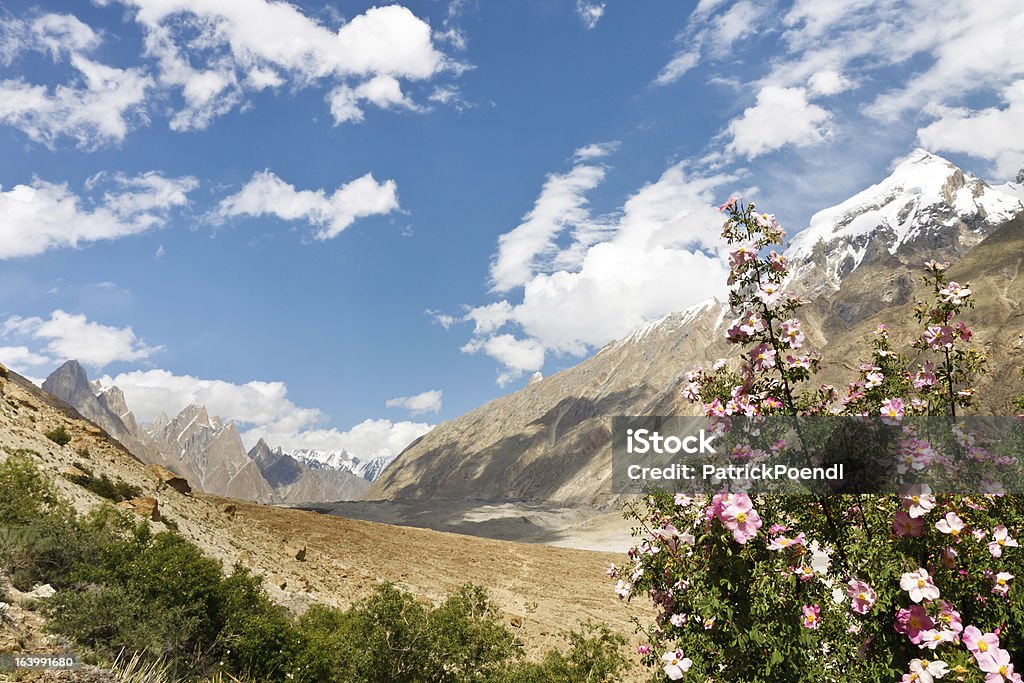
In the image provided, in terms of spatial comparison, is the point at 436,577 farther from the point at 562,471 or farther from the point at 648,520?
the point at 562,471

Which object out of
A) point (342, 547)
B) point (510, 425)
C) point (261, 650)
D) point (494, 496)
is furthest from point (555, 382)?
point (261, 650)

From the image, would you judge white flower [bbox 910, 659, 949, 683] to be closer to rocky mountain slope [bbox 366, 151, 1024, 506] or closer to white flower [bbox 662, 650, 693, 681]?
white flower [bbox 662, 650, 693, 681]

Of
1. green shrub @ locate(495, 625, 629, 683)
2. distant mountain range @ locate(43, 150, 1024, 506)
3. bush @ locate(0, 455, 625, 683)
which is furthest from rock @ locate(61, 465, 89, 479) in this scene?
distant mountain range @ locate(43, 150, 1024, 506)

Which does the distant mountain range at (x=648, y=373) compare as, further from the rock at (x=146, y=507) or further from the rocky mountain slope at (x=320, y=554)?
the rock at (x=146, y=507)

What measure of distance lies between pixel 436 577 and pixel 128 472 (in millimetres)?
11880

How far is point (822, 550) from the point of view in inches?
174

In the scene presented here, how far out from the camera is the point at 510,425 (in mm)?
186500

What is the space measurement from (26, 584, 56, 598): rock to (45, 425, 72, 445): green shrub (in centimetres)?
1382

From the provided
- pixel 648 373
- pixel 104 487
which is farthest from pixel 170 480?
pixel 648 373

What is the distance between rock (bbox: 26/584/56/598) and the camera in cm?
928

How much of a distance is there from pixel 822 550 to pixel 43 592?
10.7 m

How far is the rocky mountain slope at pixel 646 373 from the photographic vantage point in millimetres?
87625

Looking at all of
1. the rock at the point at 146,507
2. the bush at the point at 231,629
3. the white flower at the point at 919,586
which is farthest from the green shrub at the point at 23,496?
the white flower at the point at 919,586

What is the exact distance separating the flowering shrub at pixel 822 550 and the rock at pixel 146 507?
17.7m
